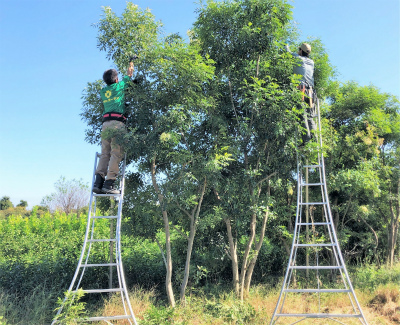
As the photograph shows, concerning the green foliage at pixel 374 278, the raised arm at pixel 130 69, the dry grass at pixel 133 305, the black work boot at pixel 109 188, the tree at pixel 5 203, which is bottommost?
the dry grass at pixel 133 305

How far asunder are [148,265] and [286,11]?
665 cm

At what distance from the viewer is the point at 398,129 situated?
870 cm

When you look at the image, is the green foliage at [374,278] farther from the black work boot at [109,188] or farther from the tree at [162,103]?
the black work boot at [109,188]

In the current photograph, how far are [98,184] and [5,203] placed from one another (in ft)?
154

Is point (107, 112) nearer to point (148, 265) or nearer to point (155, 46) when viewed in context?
point (155, 46)

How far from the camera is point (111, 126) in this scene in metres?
5.52

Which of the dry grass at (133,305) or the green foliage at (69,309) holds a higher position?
the green foliage at (69,309)

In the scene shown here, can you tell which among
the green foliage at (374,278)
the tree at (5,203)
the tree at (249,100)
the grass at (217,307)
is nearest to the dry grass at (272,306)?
the grass at (217,307)

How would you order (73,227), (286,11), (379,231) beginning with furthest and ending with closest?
(73,227), (379,231), (286,11)

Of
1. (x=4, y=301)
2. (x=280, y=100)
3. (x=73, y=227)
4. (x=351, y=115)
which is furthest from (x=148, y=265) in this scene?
(x=73, y=227)

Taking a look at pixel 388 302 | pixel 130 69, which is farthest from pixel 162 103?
pixel 388 302

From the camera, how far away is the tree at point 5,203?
4372 centimetres

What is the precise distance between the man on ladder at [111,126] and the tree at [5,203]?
148 ft

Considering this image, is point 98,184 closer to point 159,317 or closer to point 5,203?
point 159,317
